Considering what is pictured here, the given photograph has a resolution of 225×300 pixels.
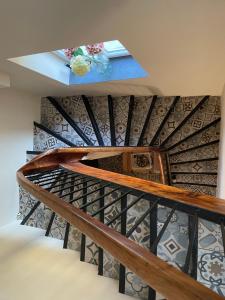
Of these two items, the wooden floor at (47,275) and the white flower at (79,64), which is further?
the white flower at (79,64)

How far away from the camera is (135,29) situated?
163 cm

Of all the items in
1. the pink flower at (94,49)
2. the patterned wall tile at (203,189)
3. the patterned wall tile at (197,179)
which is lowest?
the patterned wall tile at (203,189)

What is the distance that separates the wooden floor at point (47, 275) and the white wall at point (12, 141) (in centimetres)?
91

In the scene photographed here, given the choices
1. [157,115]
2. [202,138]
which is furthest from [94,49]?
[202,138]

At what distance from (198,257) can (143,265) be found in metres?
0.71

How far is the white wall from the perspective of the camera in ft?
12.0

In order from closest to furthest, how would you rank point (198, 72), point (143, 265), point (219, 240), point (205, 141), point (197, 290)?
point (197, 290), point (143, 265), point (219, 240), point (198, 72), point (205, 141)

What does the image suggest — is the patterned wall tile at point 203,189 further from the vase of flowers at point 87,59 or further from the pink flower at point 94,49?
the pink flower at point 94,49

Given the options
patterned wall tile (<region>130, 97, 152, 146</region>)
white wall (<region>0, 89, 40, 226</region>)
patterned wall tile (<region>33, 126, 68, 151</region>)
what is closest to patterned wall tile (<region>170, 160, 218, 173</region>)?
patterned wall tile (<region>130, 97, 152, 146</region>)

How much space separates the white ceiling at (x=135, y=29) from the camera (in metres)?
A: 1.36

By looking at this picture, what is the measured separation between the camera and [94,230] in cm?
98

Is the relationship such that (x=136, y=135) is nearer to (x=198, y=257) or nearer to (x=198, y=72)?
(x=198, y=72)

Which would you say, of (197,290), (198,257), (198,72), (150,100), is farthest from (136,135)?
(197,290)

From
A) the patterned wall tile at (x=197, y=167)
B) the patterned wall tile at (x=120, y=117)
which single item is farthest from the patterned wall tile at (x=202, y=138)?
the patterned wall tile at (x=120, y=117)
